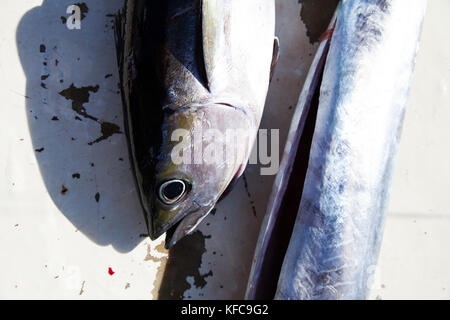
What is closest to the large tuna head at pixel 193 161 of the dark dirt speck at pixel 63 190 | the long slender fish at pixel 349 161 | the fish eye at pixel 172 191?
the fish eye at pixel 172 191

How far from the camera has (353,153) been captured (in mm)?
1652

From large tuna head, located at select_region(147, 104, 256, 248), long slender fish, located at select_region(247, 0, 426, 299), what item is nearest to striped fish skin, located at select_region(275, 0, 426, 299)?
long slender fish, located at select_region(247, 0, 426, 299)

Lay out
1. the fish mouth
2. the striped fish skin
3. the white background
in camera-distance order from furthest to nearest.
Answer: the white background, the fish mouth, the striped fish skin

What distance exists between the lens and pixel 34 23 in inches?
88.8

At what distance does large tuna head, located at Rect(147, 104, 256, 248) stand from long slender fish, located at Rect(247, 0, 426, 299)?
0.31 metres

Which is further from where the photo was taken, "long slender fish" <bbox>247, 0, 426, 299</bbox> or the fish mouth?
the fish mouth

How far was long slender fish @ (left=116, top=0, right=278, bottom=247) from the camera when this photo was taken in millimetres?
1654

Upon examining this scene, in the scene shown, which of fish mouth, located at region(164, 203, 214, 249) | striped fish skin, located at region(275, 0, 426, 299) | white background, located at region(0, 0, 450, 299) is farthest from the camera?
white background, located at region(0, 0, 450, 299)

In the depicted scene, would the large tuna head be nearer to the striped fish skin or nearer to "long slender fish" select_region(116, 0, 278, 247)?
"long slender fish" select_region(116, 0, 278, 247)

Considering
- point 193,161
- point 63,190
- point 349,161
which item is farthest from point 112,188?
point 349,161

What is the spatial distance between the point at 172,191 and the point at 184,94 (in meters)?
0.42

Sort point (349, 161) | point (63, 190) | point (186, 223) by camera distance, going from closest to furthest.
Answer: point (349, 161) < point (186, 223) < point (63, 190)

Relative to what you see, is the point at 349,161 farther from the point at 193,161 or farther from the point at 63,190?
the point at 63,190
